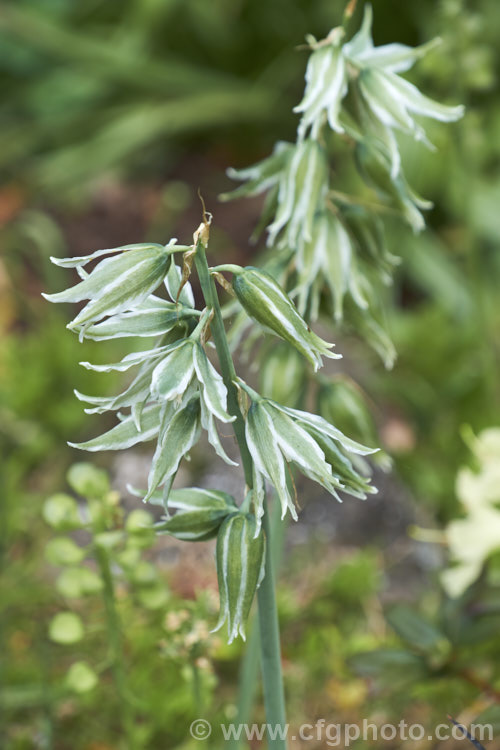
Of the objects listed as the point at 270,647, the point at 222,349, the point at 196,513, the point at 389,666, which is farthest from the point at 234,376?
the point at 389,666

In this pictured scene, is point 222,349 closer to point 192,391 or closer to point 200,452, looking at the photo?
point 192,391

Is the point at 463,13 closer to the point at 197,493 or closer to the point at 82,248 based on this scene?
the point at 197,493

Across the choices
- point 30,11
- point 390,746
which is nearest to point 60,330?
point 390,746

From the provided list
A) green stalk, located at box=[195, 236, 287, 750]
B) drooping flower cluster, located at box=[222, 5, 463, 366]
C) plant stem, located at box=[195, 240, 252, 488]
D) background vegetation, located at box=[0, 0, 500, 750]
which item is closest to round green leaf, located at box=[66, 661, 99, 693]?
background vegetation, located at box=[0, 0, 500, 750]

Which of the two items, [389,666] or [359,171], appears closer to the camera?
[359,171]

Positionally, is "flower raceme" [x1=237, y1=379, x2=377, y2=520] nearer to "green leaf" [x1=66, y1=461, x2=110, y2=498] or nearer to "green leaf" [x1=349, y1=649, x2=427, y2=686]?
"green leaf" [x1=66, y1=461, x2=110, y2=498]

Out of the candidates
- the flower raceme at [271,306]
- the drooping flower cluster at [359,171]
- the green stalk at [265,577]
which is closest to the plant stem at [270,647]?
the green stalk at [265,577]
